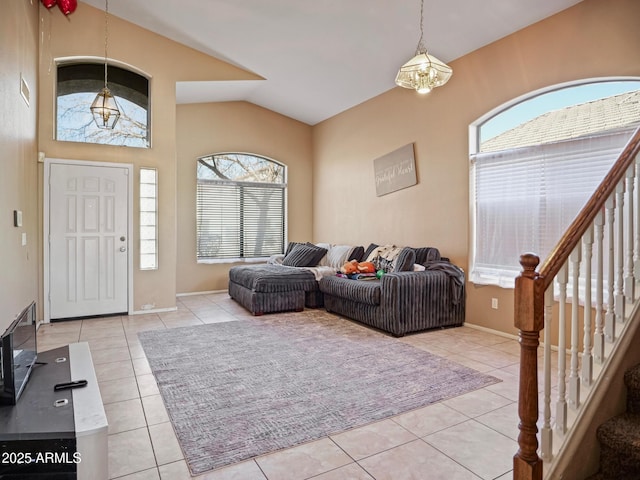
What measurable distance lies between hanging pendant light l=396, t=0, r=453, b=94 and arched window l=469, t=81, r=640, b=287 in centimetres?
133

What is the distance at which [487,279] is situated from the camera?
4.36 m

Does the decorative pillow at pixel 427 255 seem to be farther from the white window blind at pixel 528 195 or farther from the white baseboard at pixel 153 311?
the white baseboard at pixel 153 311

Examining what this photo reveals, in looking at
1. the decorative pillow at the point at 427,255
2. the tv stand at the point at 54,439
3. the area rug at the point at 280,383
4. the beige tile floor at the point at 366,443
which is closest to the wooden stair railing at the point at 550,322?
the beige tile floor at the point at 366,443

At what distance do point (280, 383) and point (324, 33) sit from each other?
12.7 feet

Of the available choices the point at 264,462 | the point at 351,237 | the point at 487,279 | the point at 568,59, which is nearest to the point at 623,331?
the point at 264,462

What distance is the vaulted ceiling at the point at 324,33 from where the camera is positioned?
3898mm

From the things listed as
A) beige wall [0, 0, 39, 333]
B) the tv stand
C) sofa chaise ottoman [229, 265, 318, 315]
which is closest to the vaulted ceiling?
beige wall [0, 0, 39, 333]

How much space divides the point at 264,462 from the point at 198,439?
0.45m

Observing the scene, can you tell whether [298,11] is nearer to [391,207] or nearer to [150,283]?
[391,207]

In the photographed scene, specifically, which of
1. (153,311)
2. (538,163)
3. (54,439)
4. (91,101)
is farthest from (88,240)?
(538,163)

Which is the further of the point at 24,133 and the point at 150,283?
the point at 150,283

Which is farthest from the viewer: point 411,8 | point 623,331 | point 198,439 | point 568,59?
point 411,8

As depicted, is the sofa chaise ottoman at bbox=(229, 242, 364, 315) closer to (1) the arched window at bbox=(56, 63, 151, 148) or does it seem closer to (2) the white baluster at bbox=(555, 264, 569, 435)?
(1) the arched window at bbox=(56, 63, 151, 148)

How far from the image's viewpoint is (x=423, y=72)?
3.22 m
